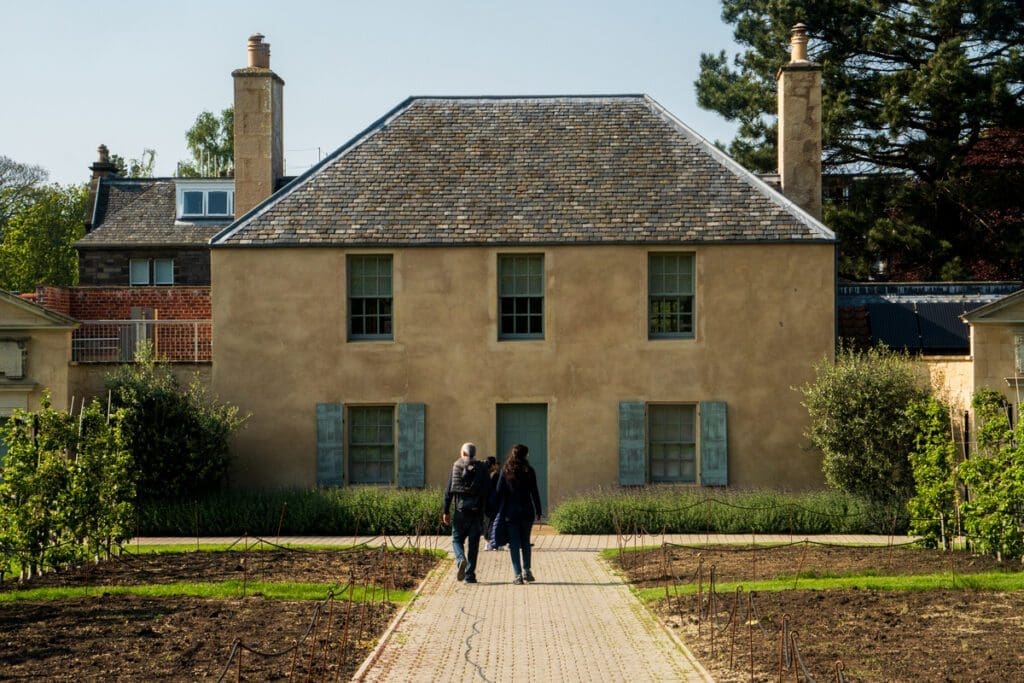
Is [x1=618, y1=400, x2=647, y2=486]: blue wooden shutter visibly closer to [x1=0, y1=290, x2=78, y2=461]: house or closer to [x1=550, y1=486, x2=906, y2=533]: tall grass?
[x1=550, y1=486, x2=906, y2=533]: tall grass

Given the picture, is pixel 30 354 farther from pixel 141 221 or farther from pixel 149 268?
pixel 141 221

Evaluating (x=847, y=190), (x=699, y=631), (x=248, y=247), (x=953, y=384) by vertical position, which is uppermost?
(x=847, y=190)

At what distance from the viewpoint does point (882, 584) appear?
16844mm

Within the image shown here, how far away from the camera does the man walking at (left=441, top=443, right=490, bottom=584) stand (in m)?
18.8

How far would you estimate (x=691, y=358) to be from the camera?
27.3 meters

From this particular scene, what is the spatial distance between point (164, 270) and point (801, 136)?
24.7 meters

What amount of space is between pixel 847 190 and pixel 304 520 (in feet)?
81.3

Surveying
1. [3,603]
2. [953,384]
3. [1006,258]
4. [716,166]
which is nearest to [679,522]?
[953,384]

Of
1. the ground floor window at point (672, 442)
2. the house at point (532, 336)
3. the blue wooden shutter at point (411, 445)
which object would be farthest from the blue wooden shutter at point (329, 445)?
the ground floor window at point (672, 442)

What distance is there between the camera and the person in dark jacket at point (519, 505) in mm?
18781

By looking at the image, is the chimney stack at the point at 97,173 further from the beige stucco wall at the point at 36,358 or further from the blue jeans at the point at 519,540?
the blue jeans at the point at 519,540

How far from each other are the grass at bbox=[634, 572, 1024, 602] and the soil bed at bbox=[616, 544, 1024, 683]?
235 mm

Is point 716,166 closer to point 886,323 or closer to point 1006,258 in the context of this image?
point 886,323

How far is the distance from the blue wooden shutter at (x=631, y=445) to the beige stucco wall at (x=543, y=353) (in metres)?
0.25
